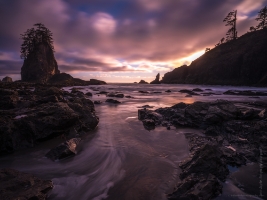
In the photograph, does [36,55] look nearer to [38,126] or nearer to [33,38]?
[33,38]

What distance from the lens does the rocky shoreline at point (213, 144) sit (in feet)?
9.07

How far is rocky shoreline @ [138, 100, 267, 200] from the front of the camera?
2.76 m

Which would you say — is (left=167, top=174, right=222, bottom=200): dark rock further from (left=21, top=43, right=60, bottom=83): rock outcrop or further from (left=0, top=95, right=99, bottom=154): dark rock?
(left=21, top=43, right=60, bottom=83): rock outcrop

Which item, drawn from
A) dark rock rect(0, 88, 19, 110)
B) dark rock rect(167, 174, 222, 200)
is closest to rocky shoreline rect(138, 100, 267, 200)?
dark rock rect(167, 174, 222, 200)

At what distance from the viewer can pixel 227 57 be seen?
2114 inches

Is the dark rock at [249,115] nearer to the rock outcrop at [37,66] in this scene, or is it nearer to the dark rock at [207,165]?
the dark rock at [207,165]

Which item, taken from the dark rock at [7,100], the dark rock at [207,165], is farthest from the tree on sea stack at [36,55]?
the dark rock at [207,165]

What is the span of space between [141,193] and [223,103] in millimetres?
7515

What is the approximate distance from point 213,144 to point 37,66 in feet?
239

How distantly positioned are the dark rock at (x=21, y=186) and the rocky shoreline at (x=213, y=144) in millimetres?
2372

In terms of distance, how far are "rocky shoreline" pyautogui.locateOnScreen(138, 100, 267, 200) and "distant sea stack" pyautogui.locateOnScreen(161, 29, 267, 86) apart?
43.4 m

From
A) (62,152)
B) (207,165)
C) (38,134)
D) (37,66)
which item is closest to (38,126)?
(38,134)

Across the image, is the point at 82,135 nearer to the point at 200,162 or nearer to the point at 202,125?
the point at 200,162

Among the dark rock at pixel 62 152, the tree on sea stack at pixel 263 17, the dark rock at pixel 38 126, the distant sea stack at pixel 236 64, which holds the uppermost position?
the tree on sea stack at pixel 263 17
